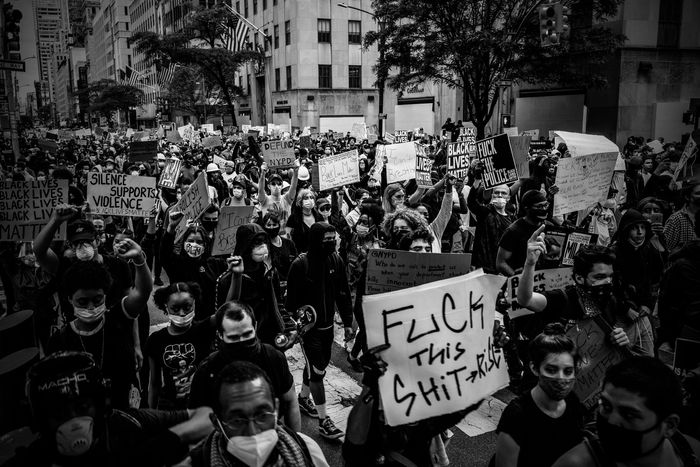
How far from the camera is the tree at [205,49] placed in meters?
48.9

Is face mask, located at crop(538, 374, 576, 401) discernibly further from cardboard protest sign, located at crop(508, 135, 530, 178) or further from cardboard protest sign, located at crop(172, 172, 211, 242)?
cardboard protest sign, located at crop(508, 135, 530, 178)

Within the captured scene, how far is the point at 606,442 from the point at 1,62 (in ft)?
49.7

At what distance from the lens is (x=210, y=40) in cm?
5172

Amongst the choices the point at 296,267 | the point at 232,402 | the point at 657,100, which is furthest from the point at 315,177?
the point at 657,100

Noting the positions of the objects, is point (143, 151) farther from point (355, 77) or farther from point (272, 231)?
point (355, 77)

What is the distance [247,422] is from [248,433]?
0.04 metres

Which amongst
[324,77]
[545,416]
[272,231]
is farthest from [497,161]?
[324,77]

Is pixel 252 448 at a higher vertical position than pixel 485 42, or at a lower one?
lower

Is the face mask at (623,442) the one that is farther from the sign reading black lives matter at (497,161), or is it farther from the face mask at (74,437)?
the sign reading black lives matter at (497,161)

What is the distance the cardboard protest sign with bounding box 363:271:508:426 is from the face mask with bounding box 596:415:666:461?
81cm

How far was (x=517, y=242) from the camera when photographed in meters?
5.29

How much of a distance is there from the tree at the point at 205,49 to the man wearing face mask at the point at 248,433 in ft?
161

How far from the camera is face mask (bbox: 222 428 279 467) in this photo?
2334mm

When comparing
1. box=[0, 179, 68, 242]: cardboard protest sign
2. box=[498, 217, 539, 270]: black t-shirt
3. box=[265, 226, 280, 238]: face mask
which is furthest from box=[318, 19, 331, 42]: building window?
box=[498, 217, 539, 270]: black t-shirt
